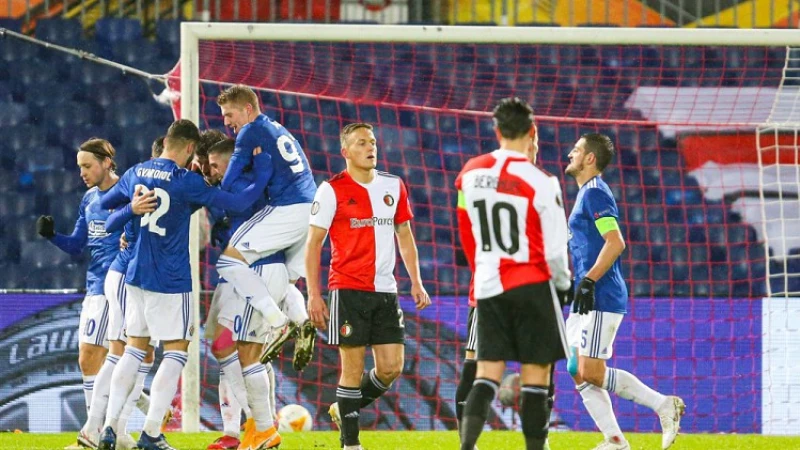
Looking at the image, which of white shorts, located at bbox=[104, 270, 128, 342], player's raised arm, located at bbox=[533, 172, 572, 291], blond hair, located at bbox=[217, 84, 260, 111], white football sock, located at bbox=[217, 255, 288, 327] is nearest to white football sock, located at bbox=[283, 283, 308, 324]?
white football sock, located at bbox=[217, 255, 288, 327]

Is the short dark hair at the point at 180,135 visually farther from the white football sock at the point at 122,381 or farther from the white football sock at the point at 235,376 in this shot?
the white football sock at the point at 235,376

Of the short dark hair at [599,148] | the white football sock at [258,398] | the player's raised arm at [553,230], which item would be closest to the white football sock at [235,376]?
the white football sock at [258,398]

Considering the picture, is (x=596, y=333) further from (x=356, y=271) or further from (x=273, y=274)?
(x=273, y=274)

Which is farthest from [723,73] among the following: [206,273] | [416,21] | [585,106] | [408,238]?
[408,238]

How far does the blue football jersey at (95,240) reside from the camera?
7414 millimetres

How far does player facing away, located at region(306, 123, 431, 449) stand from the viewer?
20.5 ft

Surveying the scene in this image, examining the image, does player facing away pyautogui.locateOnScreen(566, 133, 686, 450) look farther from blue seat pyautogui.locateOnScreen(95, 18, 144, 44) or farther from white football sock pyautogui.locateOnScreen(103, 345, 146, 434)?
blue seat pyautogui.locateOnScreen(95, 18, 144, 44)

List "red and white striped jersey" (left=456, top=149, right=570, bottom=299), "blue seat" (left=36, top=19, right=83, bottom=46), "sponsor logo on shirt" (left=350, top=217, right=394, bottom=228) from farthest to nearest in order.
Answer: "blue seat" (left=36, top=19, right=83, bottom=46) → "sponsor logo on shirt" (left=350, top=217, right=394, bottom=228) → "red and white striped jersey" (left=456, top=149, right=570, bottom=299)

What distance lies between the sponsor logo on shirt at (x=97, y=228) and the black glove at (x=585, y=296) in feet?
9.56

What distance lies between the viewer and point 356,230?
632 centimetres

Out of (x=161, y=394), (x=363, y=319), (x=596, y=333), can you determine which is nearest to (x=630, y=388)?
(x=596, y=333)

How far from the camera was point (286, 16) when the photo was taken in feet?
43.9

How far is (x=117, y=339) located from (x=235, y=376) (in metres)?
0.73

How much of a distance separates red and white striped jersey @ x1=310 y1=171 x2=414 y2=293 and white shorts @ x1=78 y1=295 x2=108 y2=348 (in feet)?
5.74
